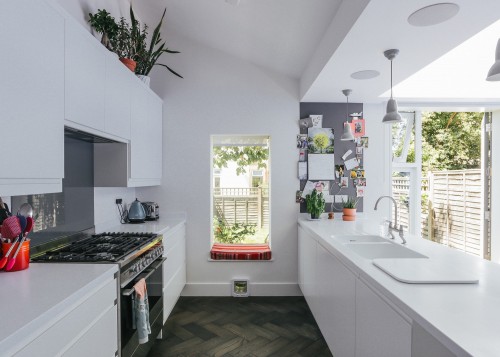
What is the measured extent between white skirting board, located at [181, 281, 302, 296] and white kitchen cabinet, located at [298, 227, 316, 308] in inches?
8.8

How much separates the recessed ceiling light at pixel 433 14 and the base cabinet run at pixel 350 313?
140 centimetres

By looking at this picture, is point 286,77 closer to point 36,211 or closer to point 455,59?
point 455,59

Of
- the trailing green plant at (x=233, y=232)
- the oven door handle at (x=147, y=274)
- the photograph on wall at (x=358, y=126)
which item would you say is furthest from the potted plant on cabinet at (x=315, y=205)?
the oven door handle at (x=147, y=274)

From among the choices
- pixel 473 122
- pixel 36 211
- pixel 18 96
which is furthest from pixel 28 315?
pixel 473 122

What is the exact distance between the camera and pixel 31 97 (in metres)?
1.30

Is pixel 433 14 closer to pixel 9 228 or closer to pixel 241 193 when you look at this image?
pixel 9 228

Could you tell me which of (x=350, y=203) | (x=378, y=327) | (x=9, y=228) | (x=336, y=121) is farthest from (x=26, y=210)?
(x=336, y=121)

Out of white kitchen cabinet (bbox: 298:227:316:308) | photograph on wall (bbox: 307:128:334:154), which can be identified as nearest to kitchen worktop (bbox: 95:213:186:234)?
white kitchen cabinet (bbox: 298:227:316:308)

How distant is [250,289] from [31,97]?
113 inches

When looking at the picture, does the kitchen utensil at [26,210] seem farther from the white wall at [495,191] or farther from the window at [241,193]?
the white wall at [495,191]

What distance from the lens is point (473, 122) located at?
22.2 ft

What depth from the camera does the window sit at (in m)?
3.80

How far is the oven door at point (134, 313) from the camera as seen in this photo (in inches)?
68.1

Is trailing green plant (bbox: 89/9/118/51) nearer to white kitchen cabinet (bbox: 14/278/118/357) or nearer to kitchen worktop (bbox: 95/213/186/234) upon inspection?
kitchen worktop (bbox: 95/213/186/234)
